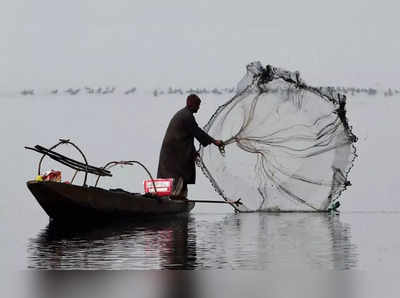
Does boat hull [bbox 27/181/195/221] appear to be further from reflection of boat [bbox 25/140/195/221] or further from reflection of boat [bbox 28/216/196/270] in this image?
reflection of boat [bbox 28/216/196/270]

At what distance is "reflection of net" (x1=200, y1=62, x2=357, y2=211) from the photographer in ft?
49.4

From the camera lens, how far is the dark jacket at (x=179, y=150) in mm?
15883

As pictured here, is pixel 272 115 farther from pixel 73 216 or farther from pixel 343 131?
pixel 73 216

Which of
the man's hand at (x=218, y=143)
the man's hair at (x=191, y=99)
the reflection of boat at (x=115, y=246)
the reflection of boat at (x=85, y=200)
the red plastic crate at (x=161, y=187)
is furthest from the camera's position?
the man's hair at (x=191, y=99)

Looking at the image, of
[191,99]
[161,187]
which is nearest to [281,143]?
[191,99]

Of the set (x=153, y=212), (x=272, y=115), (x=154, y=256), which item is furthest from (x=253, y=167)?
(x=154, y=256)

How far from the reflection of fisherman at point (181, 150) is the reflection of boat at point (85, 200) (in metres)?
0.90

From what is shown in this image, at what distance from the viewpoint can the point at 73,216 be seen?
14.2m

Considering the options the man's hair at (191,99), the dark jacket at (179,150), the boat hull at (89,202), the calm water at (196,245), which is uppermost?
the man's hair at (191,99)

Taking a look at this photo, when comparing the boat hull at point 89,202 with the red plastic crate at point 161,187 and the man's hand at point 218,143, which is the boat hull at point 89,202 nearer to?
the red plastic crate at point 161,187

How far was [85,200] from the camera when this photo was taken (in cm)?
1383

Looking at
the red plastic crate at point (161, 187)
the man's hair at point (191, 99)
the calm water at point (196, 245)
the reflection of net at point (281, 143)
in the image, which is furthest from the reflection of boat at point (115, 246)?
the man's hair at point (191, 99)

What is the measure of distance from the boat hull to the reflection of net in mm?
1411

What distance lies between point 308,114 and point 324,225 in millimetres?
1971
